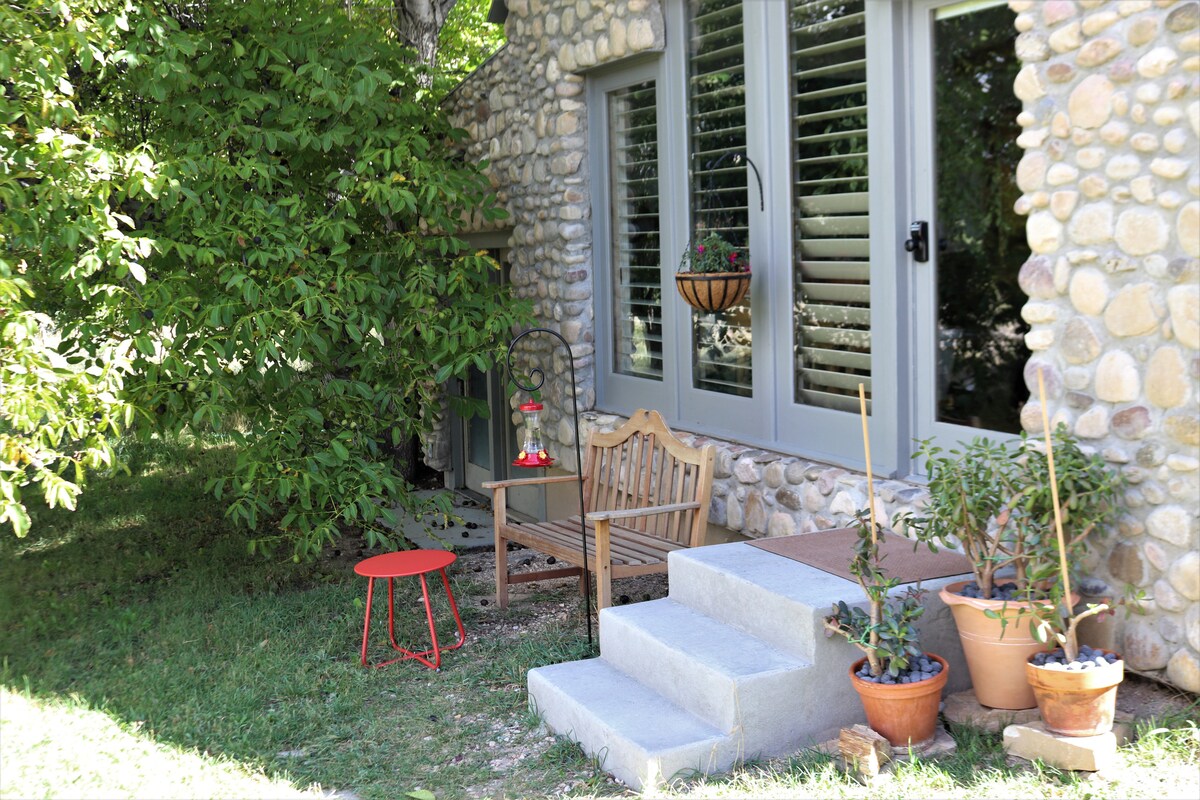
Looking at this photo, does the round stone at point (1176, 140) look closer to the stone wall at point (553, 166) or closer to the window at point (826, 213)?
the window at point (826, 213)

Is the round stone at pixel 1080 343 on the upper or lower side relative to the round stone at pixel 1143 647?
upper

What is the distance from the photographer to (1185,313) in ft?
10.8

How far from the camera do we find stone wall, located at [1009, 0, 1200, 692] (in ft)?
10.9

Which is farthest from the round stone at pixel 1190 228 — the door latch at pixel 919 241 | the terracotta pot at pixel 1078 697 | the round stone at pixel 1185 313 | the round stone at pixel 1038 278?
the terracotta pot at pixel 1078 697

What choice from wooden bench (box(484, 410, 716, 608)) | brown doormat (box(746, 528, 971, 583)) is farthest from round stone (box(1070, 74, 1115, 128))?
wooden bench (box(484, 410, 716, 608))

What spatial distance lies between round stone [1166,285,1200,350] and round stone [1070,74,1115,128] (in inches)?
23.5

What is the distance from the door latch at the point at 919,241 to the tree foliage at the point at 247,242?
2.46 meters

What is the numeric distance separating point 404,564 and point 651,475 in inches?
51.4

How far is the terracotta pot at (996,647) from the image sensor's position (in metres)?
3.48

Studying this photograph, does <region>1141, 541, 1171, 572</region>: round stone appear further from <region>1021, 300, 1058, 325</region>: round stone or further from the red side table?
the red side table

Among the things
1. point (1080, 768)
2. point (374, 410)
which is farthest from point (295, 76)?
point (1080, 768)

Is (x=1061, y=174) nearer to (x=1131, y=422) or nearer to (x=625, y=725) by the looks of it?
(x=1131, y=422)

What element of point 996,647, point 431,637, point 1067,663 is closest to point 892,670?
point 996,647

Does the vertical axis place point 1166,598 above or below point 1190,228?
below
